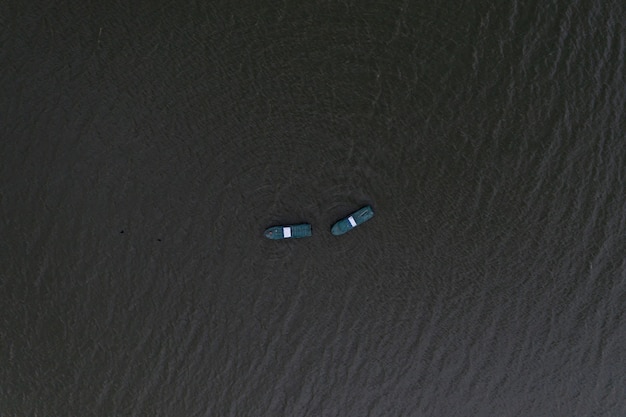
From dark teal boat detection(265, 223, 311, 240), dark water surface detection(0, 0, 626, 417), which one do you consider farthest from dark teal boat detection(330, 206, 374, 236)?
dark teal boat detection(265, 223, 311, 240)

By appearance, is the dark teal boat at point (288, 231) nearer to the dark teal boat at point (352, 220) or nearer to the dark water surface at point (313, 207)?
the dark water surface at point (313, 207)

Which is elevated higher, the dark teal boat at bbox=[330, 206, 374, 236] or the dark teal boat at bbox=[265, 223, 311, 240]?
the dark teal boat at bbox=[265, 223, 311, 240]

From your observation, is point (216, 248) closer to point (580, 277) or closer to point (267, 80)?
point (267, 80)

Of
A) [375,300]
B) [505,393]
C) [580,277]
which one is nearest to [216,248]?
[375,300]

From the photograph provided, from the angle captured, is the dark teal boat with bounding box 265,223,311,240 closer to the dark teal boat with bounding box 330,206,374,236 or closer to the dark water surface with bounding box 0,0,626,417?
the dark water surface with bounding box 0,0,626,417

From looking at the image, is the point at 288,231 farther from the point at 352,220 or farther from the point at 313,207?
the point at 352,220

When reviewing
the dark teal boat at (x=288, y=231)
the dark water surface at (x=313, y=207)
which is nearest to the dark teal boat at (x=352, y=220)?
the dark water surface at (x=313, y=207)
